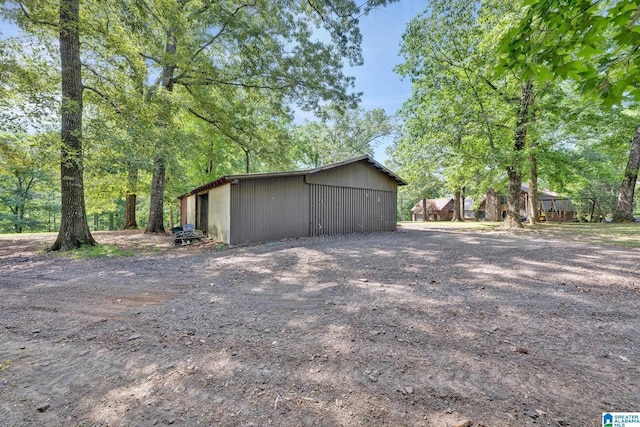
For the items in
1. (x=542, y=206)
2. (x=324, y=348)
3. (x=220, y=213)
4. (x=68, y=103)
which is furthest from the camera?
(x=542, y=206)

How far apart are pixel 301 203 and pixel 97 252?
6.66 m

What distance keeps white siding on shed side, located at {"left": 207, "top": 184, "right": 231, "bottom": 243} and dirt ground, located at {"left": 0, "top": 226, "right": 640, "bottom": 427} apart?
4.54m

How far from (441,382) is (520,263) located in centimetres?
483

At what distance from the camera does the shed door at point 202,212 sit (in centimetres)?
1372

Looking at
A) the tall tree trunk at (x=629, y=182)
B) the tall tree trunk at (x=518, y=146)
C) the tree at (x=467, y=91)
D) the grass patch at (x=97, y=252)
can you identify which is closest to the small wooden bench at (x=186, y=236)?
the grass patch at (x=97, y=252)

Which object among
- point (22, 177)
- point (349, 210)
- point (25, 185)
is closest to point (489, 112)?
point (349, 210)

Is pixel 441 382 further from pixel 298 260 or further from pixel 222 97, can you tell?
pixel 222 97

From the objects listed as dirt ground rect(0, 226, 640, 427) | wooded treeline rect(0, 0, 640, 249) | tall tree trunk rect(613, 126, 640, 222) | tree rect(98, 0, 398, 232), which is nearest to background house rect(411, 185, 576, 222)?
tall tree trunk rect(613, 126, 640, 222)

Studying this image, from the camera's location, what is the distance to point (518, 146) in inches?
531

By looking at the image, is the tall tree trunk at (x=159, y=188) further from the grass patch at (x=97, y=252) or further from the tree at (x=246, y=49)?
the grass patch at (x=97, y=252)

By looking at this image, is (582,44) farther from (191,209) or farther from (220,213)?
(191,209)

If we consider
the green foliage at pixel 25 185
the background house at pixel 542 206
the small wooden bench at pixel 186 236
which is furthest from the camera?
the background house at pixel 542 206

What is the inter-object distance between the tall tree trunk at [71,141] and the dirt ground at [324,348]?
3.73 m

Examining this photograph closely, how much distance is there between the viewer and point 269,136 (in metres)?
13.7
